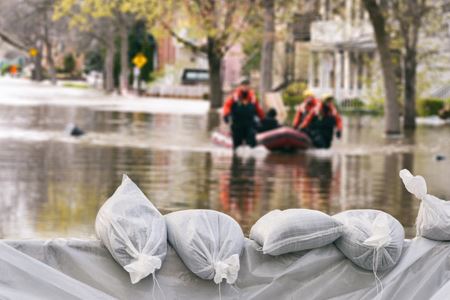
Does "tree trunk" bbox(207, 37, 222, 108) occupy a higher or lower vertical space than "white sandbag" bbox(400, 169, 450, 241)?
lower

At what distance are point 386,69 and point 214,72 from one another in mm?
22036

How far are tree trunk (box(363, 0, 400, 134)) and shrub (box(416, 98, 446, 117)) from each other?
37.8 ft

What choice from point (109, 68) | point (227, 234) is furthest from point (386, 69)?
point (109, 68)

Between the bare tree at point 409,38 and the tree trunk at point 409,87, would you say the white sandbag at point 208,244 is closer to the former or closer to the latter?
the bare tree at point 409,38

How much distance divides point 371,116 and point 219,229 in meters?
45.6

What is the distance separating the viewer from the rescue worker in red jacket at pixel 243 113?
88.8ft

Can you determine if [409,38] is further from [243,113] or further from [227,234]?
[227,234]

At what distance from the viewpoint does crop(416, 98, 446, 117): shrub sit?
163ft

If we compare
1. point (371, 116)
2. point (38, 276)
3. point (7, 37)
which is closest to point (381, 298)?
point (38, 276)

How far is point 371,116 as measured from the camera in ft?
169

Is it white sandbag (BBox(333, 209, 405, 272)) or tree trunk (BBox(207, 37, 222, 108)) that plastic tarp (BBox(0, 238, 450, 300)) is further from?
tree trunk (BBox(207, 37, 222, 108))

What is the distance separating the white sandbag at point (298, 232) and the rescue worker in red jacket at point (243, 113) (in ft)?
66.1

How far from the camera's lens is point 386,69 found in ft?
124

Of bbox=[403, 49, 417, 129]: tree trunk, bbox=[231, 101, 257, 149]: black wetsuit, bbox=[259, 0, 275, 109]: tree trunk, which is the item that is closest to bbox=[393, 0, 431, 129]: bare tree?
bbox=[403, 49, 417, 129]: tree trunk
